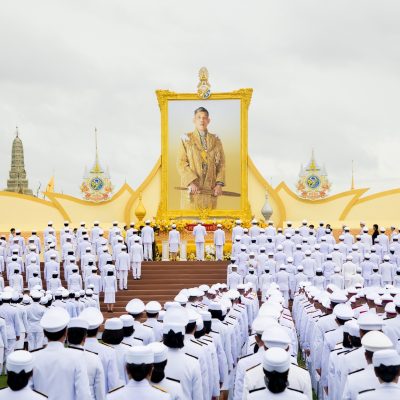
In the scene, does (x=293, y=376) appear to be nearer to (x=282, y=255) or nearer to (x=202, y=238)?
(x=282, y=255)

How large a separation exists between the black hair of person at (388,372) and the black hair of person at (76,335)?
2.57 metres

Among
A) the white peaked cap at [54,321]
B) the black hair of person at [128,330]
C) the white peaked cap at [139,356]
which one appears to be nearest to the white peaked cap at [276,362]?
the white peaked cap at [139,356]

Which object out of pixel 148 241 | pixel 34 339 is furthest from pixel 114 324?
pixel 148 241

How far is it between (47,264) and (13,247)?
6.91 feet

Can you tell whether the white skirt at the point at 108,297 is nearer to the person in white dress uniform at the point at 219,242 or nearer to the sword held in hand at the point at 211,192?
the person in white dress uniform at the point at 219,242

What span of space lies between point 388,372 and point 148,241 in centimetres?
1849

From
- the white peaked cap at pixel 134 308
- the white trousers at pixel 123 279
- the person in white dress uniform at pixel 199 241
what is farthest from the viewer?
the person in white dress uniform at pixel 199 241

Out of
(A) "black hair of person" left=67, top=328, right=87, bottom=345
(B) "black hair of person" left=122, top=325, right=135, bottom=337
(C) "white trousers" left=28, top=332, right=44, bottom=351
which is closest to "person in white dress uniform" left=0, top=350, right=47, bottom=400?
(A) "black hair of person" left=67, top=328, right=87, bottom=345

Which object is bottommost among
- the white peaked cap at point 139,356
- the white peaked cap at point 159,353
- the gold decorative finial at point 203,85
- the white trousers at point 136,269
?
the white trousers at point 136,269

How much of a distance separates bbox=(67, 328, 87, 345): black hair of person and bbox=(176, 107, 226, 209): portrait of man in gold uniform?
70.6 feet

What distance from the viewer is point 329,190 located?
29.2 metres

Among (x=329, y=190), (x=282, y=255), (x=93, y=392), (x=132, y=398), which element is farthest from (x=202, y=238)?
(x=132, y=398)

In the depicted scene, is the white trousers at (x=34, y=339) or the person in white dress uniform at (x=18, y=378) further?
the white trousers at (x=34, y=339)

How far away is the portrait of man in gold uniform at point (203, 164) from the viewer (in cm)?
2759
